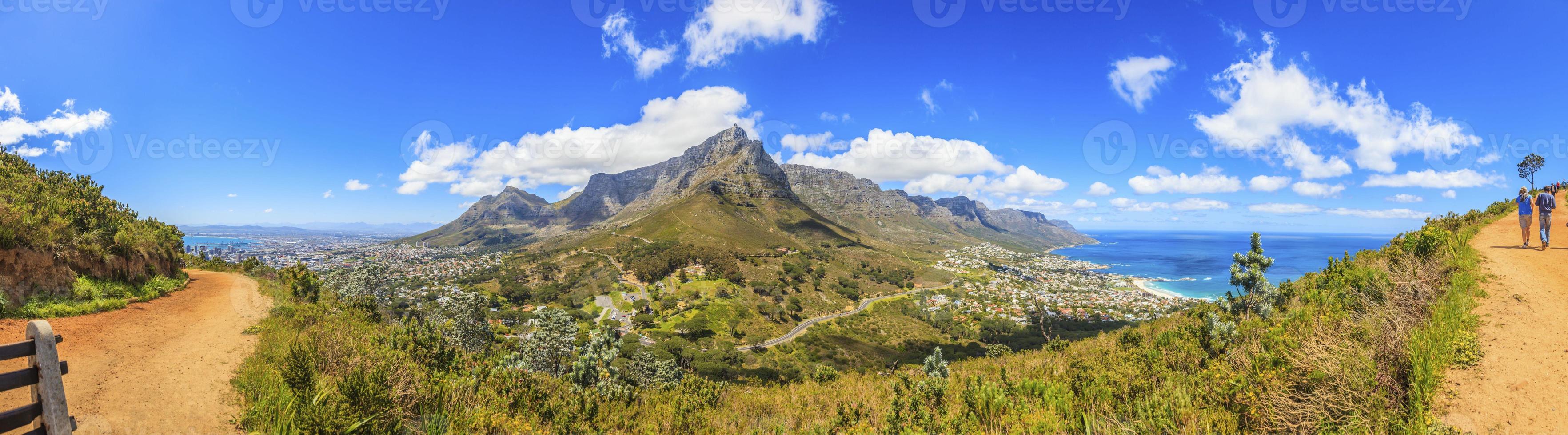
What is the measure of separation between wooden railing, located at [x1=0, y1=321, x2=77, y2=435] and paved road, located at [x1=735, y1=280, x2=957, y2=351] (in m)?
60.0

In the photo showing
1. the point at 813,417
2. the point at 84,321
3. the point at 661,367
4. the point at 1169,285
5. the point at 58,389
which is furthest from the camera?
the point at 1169,285

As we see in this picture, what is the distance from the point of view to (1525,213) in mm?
10461

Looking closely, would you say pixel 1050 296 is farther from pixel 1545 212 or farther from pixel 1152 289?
pixel 1545 212

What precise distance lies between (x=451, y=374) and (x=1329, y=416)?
12824 millimetres

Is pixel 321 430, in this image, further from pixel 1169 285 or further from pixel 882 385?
pixel 1169 285

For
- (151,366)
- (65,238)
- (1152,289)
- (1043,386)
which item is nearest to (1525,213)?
(1043,386)

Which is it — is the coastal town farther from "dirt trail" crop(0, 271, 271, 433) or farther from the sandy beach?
"dirt trail" crop(0, 271, 271, 433)

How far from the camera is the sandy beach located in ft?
343

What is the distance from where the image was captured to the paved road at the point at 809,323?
65062 millimetres

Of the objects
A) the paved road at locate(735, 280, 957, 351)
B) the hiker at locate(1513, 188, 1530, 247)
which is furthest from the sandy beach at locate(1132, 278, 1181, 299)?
the hiker at locate(1513, 188, 1530, 247)

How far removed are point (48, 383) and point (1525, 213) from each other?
80.2 feet

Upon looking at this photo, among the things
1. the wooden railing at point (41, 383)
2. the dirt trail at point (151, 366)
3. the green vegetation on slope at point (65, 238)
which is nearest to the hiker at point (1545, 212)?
the wooden railing at point (41, 383)

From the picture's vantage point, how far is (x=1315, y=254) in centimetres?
17962

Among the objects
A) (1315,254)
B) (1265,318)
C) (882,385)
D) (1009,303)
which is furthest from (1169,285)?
(882,385)
